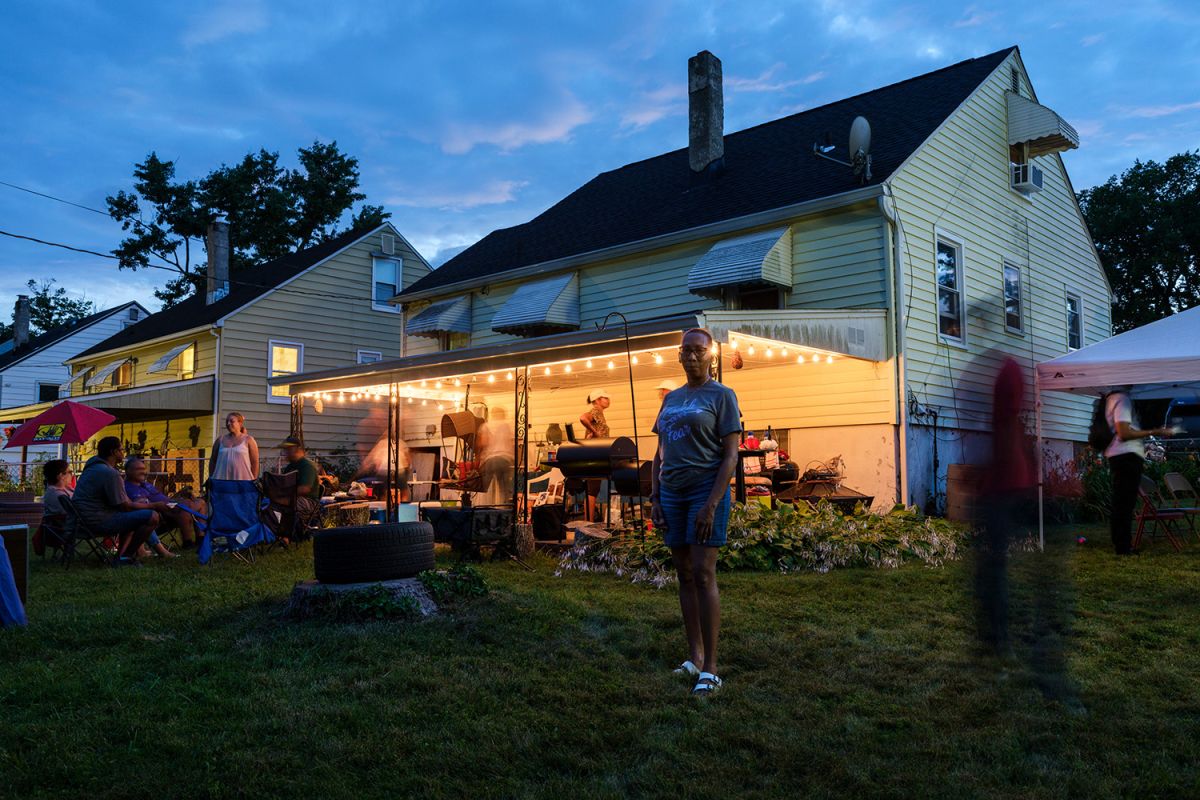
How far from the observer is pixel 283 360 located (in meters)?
22.1

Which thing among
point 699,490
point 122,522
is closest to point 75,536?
point 122,522

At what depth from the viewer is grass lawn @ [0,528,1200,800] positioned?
2971 millimetres

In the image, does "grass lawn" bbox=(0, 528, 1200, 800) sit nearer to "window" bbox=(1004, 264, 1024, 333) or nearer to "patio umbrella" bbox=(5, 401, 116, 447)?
"patio umbrella" bbox=(5, 401, 116, 447)

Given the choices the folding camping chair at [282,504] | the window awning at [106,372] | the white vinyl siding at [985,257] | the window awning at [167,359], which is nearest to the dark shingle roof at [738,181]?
the white vinyl siding at [985,257]

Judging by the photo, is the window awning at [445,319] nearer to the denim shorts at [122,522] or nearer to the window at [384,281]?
the window at [384,281]

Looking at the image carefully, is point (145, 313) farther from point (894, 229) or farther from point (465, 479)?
point (894, 229)

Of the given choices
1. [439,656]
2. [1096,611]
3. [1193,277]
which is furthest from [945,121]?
[1193,277]

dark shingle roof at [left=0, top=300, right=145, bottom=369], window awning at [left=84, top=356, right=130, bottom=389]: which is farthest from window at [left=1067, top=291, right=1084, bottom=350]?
dark shingle roof at [left=0, top=300, right=145, bottom=369]

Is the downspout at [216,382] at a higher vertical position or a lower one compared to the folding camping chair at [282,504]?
higher

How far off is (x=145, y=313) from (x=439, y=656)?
3830cm

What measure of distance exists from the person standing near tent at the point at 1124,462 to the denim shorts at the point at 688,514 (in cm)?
567

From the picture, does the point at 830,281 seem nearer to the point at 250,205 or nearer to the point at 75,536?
the point at 75,536

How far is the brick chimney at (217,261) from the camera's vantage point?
24875 millimetres

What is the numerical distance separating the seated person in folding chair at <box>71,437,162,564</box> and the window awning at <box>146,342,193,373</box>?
13609mm
